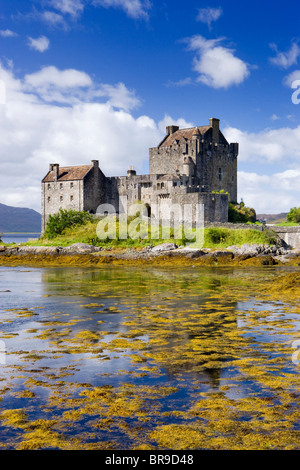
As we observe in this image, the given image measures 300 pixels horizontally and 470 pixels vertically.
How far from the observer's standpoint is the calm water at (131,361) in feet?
23.4

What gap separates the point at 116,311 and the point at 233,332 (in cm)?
524

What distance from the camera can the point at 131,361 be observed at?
10.3 meters

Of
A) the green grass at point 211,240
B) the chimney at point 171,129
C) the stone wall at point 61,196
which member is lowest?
the green grass at point 211,240

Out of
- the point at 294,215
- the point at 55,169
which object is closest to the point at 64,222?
the point at 55,169

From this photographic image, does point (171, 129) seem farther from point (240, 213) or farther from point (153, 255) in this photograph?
point (153, 255)

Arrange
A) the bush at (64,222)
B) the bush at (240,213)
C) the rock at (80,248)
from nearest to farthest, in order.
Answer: the rock at (80,248) → the bush at (64,222) → the bush at (240,213)

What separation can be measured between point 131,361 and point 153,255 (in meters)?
34.1

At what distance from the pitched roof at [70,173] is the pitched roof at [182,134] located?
1164 cm

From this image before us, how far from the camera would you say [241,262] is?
41156 millimetres

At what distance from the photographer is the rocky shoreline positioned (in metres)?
41.6

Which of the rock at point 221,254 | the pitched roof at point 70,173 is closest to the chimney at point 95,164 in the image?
the pitched roof at point 70,173

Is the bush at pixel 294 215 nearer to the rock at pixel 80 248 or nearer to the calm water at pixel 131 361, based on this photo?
the rock at pixel 80 248

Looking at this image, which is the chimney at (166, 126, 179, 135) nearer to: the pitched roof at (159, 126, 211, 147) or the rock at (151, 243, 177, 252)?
the pitched roof at (159, 126, 211, 147)
